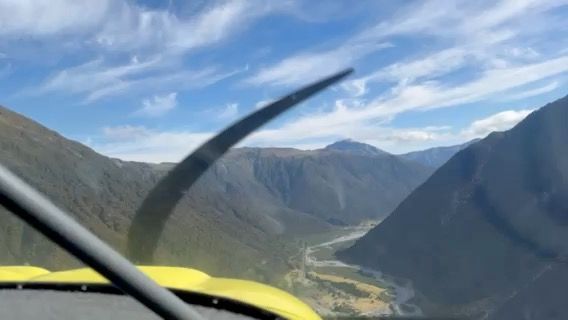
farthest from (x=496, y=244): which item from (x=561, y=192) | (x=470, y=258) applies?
(x=561, y=192)

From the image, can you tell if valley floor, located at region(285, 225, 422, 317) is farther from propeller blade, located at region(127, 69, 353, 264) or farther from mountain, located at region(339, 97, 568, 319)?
propeller blade, located at region(127, 69, 353, 264)

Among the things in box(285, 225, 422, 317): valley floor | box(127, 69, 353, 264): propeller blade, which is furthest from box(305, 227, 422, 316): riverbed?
box(127, 69, 353, 264): propeller blade

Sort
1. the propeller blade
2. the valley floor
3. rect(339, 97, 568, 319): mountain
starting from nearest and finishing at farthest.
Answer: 1. the propeller blade
2. the valley floor
3. rect(339, 97, 568, 319): mountain

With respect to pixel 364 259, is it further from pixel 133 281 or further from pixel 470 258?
pixel 133 281

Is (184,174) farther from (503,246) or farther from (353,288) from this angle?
(503,246)

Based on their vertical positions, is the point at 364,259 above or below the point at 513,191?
below

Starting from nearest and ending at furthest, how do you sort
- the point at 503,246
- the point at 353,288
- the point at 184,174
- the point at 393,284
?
the point at 184,174 → the point at 353,288 → the point at 393,284 → the point at 503,246

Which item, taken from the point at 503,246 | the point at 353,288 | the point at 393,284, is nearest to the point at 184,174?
the point at 353,288

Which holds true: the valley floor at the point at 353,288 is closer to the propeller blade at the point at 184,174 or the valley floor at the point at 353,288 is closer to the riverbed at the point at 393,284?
the riverbed at the point at 393,284
